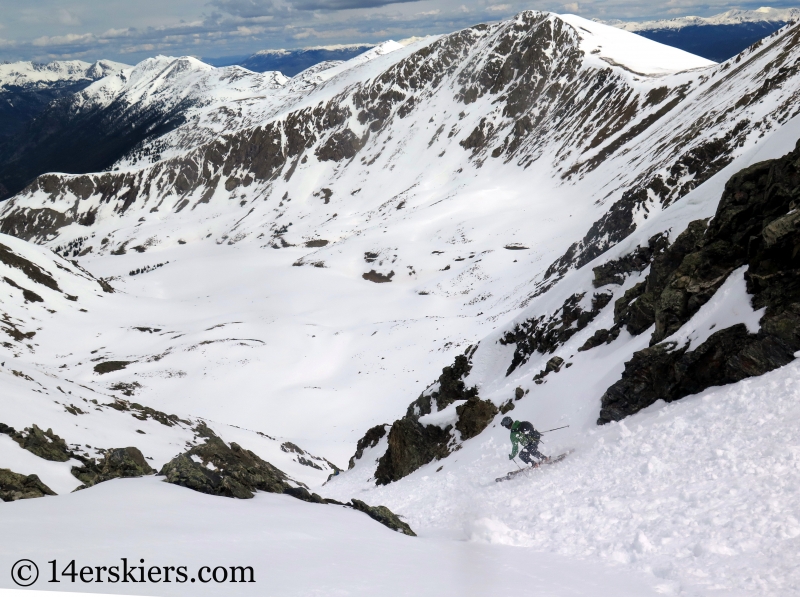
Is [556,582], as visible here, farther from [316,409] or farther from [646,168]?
[646,168]

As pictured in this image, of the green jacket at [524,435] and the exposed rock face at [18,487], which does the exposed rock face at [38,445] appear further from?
the green jacket at [524,435]

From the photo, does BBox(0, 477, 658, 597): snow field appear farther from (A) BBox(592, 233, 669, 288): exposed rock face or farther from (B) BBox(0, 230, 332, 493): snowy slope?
(A) BBox(592, 233, 669, 288): exposed rock face

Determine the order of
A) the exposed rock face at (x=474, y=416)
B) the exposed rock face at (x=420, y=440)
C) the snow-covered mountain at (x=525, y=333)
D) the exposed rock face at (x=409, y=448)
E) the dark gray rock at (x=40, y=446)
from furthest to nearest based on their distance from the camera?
the exposed rock face at (x=409, y=448) → the exposed rock face at (x=420, y=440) → the exposed rock face at (x=474, y=416) → the dark gray rock at (x=40, y=446) → the snow-covered mountain at (x=525, y=333)

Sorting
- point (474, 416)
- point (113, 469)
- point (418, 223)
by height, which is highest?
point (113, 469)

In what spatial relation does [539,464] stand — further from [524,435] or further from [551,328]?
[551,328]

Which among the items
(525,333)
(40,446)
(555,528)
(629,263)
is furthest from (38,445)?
(629,263)

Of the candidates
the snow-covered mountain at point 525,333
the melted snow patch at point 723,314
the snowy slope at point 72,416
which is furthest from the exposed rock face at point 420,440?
the snowy slope at point 72,416
